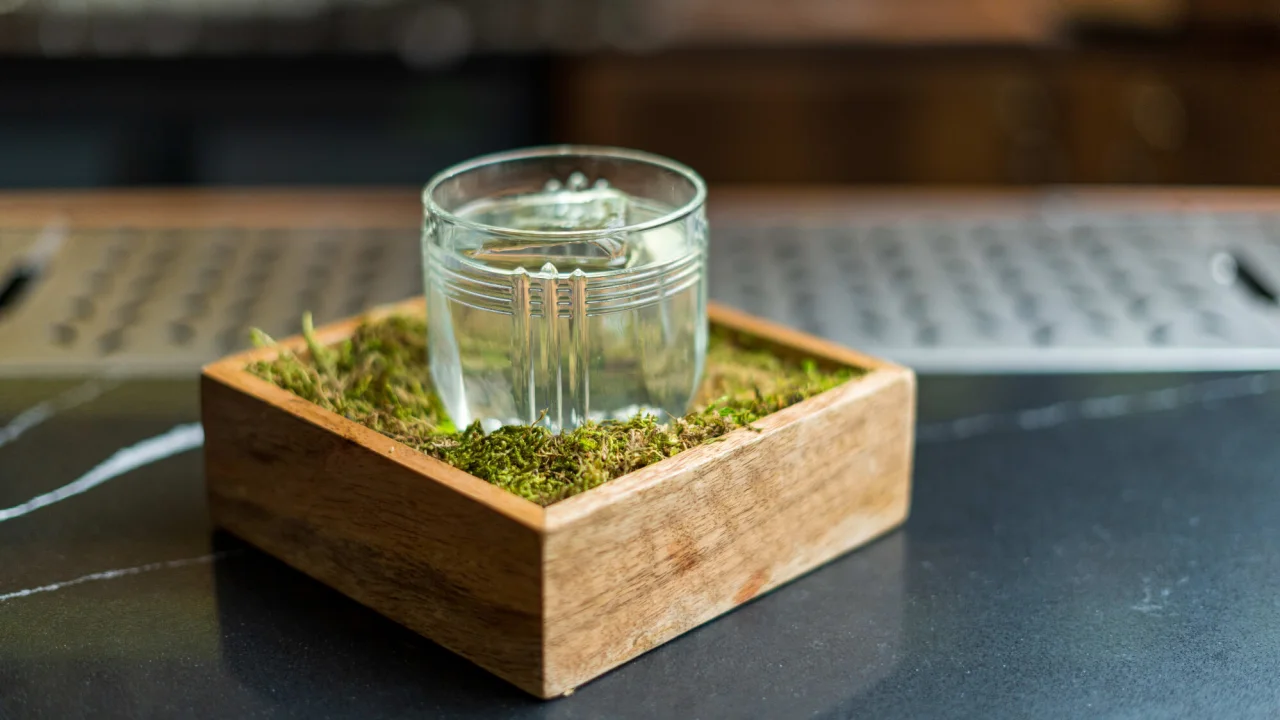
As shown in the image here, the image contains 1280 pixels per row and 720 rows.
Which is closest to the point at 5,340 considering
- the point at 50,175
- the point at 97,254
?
the point at 97,254

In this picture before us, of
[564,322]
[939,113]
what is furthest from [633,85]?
[564,322]

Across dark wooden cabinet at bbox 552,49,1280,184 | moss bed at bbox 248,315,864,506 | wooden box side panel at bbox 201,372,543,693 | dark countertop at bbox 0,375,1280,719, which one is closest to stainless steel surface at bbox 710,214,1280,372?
dark countertop at bbox 0,375,1280,719

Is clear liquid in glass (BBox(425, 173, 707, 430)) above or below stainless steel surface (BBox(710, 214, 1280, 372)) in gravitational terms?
above

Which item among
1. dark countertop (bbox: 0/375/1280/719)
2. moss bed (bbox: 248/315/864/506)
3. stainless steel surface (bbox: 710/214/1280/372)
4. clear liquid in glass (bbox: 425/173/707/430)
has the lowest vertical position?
dark countertop (bbox: 0/375/1280/719)

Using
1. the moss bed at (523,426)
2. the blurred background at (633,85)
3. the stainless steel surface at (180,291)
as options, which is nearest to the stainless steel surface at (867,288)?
the stainless steel surface at (180,291)

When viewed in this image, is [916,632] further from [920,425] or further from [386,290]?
[386,290]

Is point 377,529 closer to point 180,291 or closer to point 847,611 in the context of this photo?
point 847,611

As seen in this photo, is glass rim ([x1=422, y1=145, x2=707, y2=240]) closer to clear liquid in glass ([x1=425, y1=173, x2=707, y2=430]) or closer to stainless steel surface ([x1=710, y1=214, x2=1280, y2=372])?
clear liquid in glass ([x1=425, y1=173, x2=707, y2=430])
